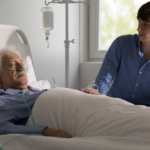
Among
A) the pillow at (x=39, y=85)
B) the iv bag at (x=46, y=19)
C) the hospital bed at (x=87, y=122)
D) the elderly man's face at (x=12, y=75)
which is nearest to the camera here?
the hospital bed at (x=87, y=122)

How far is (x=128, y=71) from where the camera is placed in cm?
195

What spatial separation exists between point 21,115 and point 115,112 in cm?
59

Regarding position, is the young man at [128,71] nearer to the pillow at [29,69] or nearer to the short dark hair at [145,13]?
the short dark hair at [145,13]

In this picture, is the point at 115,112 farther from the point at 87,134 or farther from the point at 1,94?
the point at 1,94

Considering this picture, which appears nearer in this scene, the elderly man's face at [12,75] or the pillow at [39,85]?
the elderly man's face at [12,75]

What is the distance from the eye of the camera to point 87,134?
1175 millimetres

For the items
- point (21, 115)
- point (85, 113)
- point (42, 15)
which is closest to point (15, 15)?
point (42, 15)

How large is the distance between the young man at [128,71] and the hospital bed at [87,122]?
619 mm

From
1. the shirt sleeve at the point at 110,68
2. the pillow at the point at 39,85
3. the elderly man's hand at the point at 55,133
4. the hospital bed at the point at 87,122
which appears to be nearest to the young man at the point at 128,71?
the shirt sleeve at the point at 110,68

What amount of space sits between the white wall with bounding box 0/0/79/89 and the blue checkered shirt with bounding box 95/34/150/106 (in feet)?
3.19

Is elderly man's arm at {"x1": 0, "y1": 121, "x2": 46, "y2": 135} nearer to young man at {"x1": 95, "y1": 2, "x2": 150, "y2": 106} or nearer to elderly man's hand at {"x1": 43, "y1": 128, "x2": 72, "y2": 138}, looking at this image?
elderly man's hand at {"x1": 43, "y1": 128, "x2": 72, "y2": 138}

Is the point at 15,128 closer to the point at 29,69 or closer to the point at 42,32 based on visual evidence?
the point at 29,69

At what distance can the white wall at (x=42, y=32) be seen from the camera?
2.32 m

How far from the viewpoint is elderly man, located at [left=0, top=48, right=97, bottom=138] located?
1.25 meters
